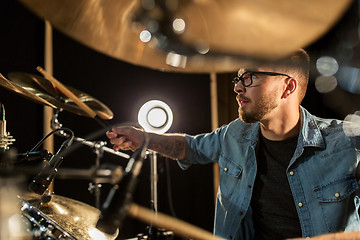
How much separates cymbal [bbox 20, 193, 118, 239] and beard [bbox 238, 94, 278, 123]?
2.44ft

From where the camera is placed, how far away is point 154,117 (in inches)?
82.2

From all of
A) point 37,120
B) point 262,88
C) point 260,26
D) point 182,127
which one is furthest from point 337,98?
point 37,120

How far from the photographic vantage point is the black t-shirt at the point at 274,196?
53.5 inches

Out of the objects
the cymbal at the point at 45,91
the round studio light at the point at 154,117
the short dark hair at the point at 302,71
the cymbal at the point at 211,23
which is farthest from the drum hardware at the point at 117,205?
the round studio light at the point at 154,117

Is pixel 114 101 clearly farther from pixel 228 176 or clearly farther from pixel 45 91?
pixel 228 176

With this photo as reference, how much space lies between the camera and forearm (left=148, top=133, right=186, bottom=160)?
1.55m

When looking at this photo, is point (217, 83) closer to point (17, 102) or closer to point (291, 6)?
point (17, 102)

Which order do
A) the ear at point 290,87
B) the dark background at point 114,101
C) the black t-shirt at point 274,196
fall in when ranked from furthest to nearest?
the dark background at point 114,101, the ear at point 290,87, the black t-shirt at point 274,196

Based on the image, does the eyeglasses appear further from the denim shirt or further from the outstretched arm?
the outstretched arm

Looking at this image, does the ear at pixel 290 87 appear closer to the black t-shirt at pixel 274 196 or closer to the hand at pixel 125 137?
the black t-shirt at pixel 274 196

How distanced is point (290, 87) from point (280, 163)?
349 millimetres

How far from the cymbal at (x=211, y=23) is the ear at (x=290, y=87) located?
2.90 ft

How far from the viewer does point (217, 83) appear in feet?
9.30

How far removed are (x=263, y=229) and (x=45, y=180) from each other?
984 millimetres
